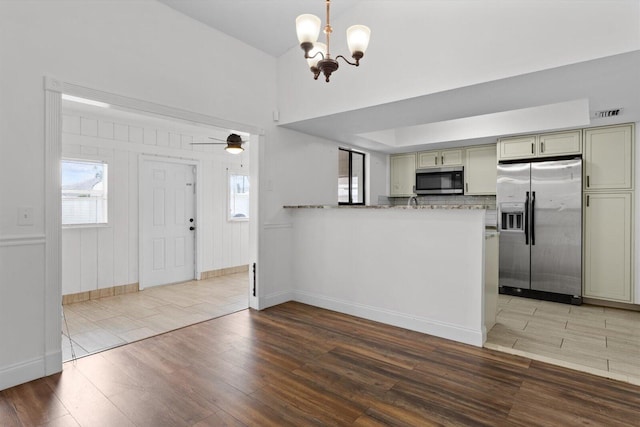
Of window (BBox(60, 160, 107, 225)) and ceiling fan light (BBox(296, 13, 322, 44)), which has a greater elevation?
ceiling fan light (BBox(296, 13, 322, 44))

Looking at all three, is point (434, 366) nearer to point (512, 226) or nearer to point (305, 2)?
point (512, 226)

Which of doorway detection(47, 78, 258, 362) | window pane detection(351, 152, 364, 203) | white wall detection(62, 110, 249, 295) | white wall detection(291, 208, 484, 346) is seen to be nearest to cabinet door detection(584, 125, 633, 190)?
white wall detection(291, 208, 484, 346)

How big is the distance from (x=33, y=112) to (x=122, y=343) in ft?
6.60

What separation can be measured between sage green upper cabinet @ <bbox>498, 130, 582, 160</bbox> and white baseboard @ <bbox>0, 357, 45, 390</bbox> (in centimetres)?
552

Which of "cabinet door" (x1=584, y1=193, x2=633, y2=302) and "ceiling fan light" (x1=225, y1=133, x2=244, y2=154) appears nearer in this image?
"cabinet door" (x1=584, y1=193, x2=633, y2=302)

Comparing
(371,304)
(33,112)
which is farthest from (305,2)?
(371,304)

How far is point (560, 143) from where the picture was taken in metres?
4.54

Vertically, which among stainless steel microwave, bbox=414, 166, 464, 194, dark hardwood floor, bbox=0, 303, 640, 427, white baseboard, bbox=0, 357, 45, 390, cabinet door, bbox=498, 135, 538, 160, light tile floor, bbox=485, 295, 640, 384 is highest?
cabinet door, bbox=498, 135, 538, 160

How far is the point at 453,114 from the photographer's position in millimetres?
3754

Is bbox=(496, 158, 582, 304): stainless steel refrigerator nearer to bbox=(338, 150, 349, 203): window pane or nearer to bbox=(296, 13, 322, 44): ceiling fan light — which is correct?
bbox=(338, 150, 349, 203): window pane

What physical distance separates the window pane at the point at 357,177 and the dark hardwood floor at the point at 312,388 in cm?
310

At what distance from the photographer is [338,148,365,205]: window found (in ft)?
18.6

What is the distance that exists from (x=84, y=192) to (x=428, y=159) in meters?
5.26

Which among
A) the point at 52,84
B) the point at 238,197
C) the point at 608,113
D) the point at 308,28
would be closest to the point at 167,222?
the point at 238,197
